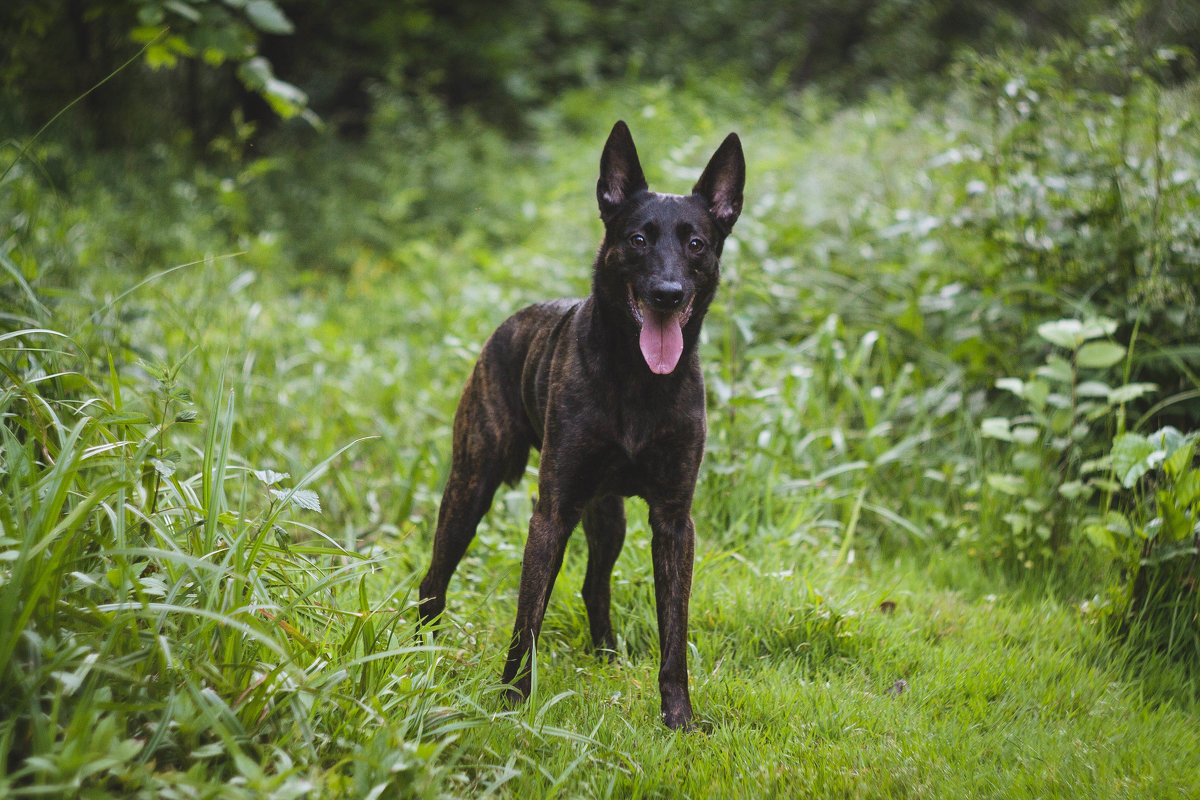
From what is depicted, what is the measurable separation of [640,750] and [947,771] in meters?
0.88

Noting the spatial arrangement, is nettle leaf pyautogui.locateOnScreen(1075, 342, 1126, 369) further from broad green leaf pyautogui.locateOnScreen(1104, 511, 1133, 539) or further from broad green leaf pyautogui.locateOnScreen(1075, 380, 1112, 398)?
broad green leaf pyautogui.locateOnScreen(1104, 511, 1133, 539)

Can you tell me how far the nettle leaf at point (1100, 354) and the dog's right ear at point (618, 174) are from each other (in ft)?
7.09

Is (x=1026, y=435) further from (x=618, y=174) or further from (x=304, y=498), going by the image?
(x=304, y=498)

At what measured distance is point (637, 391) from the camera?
261cm

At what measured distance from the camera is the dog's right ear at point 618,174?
2.82 meters

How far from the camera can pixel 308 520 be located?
13.3 ft

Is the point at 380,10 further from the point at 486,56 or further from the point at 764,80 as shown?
the point at 764,80

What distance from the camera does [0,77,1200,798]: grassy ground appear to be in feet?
6.00

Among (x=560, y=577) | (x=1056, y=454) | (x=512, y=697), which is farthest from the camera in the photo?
(x=1056, y=454)

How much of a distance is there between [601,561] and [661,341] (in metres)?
0.95

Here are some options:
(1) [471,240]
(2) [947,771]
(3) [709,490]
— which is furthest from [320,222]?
(2) [947,771]

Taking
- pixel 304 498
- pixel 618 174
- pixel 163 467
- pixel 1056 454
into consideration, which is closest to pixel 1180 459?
pixel 1056 454

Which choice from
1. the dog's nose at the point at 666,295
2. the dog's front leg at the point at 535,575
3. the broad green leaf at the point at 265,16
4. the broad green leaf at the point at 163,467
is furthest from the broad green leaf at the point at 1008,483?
the broad green leaf at the point at 265,16

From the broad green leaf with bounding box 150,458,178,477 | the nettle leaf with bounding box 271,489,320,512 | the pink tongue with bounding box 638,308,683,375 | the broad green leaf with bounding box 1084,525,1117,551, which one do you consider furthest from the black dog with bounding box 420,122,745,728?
the broad green leaf with bounding box 1084,525,1117,551
